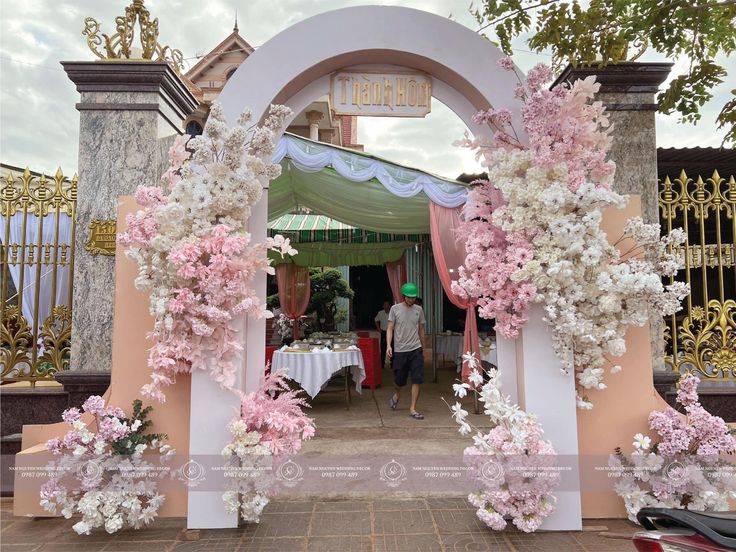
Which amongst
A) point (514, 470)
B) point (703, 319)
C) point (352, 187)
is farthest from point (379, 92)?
point (703, 319)

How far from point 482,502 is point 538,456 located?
1.63 ft

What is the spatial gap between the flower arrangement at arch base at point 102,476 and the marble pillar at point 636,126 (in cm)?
431

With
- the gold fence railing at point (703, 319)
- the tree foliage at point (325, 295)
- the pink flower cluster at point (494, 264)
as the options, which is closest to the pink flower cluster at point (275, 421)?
the pink flower cluster at point (494, 264)

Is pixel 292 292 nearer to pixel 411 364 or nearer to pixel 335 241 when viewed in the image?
pixel 335 241

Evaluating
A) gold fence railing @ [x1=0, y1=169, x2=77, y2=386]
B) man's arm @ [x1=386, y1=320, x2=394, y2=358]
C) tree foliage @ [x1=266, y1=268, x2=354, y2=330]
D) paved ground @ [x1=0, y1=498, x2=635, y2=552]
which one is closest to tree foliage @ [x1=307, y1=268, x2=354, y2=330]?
tree foliage @ [x1=266, y1=268, x2=354, y2=330]

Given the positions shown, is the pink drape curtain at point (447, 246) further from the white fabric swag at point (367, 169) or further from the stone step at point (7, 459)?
the stone step at point (7, 459)

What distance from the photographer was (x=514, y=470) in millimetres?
3053

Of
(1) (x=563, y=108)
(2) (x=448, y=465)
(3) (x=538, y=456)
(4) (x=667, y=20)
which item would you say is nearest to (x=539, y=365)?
(3) (x=538, y=456)

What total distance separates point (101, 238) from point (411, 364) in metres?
3.72

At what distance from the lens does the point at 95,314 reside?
4.13m

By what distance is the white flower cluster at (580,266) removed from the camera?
3.06 metres

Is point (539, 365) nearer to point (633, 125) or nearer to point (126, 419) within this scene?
point (633, 125)

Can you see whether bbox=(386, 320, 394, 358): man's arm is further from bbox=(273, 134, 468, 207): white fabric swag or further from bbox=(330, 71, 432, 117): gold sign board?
bbox=(330, 71, 432, 117): gold sign board

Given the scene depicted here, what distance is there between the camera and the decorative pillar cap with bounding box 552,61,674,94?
4.21 m
